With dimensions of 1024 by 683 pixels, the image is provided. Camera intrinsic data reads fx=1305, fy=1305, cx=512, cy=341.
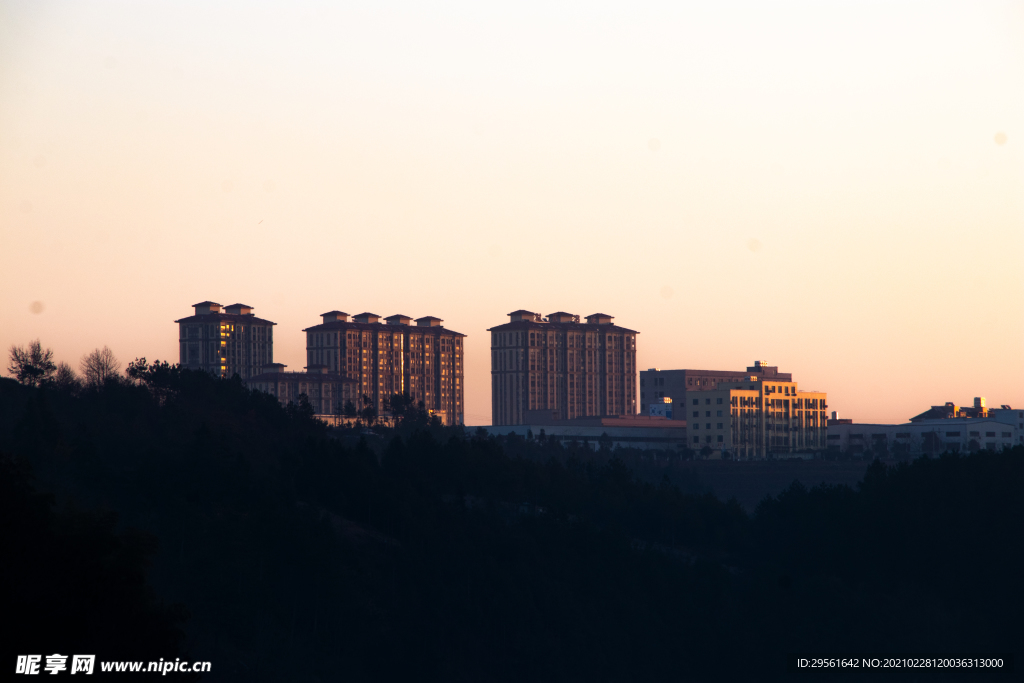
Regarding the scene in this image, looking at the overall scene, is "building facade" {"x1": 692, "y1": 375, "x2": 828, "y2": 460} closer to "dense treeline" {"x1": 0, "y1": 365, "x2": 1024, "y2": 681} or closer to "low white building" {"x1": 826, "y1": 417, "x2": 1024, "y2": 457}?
"low white building" {"x1": 826, "y1": 417, "x2": 1024, "y2": 457}

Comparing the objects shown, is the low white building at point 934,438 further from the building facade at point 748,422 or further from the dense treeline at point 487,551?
the dense treeline at point 487,551

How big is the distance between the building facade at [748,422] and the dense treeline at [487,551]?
82.8 m

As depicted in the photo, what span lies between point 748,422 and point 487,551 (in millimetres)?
112070

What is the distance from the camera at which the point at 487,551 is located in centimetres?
8750

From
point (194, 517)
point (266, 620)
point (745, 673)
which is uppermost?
point (194, 517)

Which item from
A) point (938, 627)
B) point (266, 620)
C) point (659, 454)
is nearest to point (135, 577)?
point (266, 620)

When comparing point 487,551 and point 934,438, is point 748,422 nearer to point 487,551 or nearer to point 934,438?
point 934,438

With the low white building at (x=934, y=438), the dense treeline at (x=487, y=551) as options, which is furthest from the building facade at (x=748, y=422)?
the dense treeline at (x=487, y=551)

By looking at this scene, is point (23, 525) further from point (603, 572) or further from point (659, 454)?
point (659, 454)

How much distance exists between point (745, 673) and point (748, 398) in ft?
365

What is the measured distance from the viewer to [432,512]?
89312 millimetres

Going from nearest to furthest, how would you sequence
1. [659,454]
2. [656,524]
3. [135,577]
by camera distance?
[135,577], [656,524], [659,454]

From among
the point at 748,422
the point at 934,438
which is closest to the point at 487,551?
the point at 748,422

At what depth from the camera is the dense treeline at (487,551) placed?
72938 millimetres
